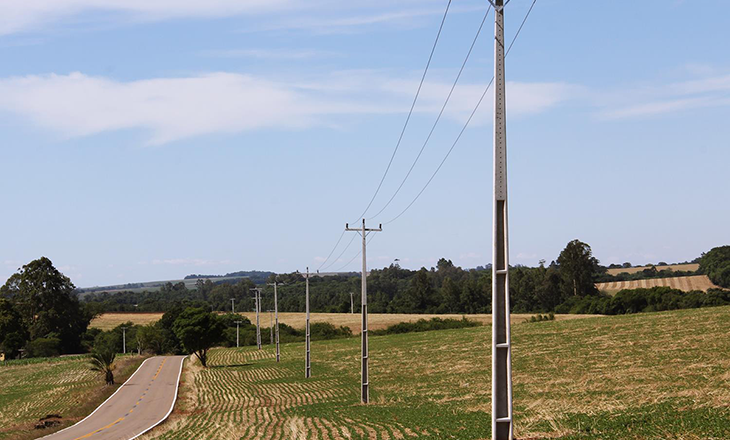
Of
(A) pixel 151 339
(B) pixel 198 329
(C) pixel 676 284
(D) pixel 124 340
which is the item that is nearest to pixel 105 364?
(B) pixel 198 329

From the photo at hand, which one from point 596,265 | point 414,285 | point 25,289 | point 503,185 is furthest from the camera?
point 414,285

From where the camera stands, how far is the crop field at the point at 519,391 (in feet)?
81.3

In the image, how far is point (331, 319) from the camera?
6166 inches

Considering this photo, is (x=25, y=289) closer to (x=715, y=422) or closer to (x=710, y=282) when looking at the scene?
(x=710, y=282)

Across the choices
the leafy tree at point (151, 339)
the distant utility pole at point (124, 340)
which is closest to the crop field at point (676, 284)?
the leafy tree at point (151, 339)

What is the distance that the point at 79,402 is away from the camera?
65.2 meters

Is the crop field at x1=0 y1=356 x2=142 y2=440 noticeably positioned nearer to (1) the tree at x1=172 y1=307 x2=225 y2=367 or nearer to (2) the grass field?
(1) the tree at x1=172 y1=307 x2=225 y2=367

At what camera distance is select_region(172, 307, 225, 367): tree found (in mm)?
89625

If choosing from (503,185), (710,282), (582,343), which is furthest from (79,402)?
(710,282)

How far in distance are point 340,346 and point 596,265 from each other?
84824 mm

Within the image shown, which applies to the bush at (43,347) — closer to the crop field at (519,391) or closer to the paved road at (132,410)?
the paved road at (132,410)

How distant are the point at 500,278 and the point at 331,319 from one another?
139 meters

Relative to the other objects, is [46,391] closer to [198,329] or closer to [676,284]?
[198,329]

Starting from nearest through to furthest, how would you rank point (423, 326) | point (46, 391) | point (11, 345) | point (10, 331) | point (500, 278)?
point (500, 278) → point (46, 391) → point (423, 326) → point (11, 345) → point (10, 331)
